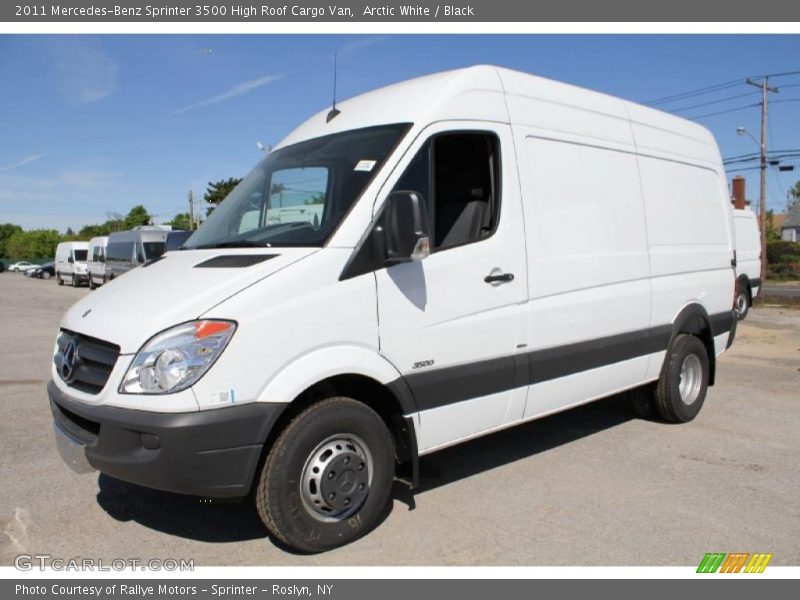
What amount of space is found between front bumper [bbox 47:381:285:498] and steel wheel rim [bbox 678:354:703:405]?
4.45m

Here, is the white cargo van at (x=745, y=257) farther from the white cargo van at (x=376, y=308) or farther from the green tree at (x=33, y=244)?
the green tree at (x=33, y=244)

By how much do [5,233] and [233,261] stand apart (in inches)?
5488

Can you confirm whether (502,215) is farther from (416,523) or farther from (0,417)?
(0,417)

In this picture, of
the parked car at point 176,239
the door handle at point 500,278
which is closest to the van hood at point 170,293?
the parked car at point 176,239

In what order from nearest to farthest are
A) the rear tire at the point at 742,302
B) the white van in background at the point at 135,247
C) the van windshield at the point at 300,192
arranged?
the van windshield at the point at 300,192, the rear tire at the point at 742,302, the white van in background at the point at 135,247

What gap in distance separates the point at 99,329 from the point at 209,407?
871 millimetres

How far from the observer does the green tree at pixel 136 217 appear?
101188 mm

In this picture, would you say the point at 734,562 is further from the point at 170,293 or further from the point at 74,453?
the point at 74,453

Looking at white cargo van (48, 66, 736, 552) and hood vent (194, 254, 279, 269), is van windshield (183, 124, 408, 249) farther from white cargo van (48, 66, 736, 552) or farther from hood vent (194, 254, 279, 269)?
hood vent (194, 254, 279, 269)

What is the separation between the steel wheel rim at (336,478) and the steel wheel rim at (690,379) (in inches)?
151

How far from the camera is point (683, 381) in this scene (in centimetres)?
639

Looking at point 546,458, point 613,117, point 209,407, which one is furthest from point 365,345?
point 613,117

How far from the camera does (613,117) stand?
18.0 feet

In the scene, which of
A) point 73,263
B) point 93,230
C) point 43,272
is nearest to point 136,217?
point 93,230
